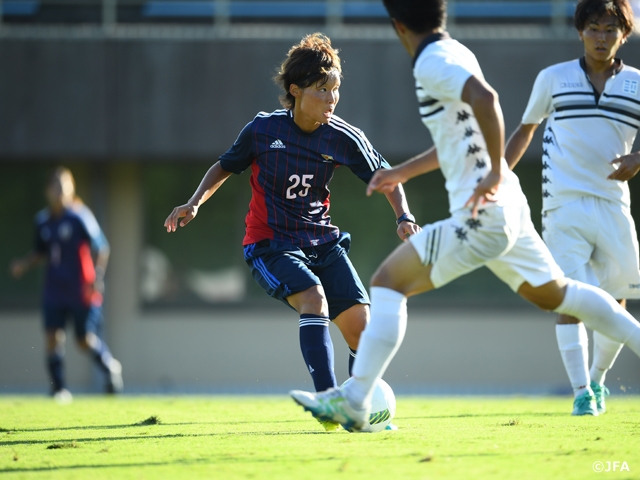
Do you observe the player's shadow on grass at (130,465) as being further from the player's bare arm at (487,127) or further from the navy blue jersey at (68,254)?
the navy blue jersey at (68,254)

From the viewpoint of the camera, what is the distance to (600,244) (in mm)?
6293

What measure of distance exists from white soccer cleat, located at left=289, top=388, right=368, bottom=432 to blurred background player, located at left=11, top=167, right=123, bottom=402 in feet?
23.7

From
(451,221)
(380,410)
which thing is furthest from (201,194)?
(451,221)

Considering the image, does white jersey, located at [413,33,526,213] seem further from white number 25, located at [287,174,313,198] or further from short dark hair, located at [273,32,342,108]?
white number 25, located at [287,174,313,198]

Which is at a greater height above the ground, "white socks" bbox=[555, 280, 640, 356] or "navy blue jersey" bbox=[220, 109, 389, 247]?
"navy blue jersey" bbox=[220, 109, 389, 247]

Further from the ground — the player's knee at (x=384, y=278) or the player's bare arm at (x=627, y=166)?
the player's bare arm at (x=627, y=166)

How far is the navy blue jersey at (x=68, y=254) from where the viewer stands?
12.0 meters

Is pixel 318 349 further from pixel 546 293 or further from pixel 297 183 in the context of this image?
pixel 546 293

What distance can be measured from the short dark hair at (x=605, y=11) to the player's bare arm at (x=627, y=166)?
88cm

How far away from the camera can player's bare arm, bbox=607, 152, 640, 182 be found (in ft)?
19.2

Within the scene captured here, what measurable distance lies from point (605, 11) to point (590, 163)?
96 cm

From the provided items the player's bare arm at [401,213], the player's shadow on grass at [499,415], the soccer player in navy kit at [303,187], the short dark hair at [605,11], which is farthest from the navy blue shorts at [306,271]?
the short dark hair at [605,11]

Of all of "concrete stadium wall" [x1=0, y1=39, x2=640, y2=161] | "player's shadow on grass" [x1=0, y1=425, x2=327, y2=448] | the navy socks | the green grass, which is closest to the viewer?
the green grass

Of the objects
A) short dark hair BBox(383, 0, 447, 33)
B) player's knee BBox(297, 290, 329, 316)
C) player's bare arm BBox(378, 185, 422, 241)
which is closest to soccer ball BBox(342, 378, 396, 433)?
player's knee BBox(297, 290, 329, 316)
